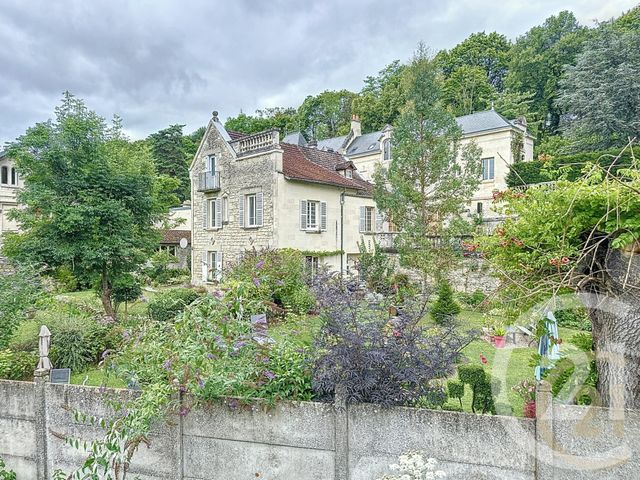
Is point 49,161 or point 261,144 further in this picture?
point 261,144

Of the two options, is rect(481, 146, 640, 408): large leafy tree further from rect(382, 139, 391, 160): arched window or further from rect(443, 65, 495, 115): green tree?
rect(443, 65, 495, 115): green tree

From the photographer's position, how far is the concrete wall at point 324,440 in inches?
129

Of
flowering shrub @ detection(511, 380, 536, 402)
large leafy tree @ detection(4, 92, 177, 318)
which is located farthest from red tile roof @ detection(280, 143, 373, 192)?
flowering shrub @ detection(511, 380, 536, 402)

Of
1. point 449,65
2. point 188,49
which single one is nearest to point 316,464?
point 188,49

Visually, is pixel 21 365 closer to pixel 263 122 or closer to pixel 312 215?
pixel 312 215

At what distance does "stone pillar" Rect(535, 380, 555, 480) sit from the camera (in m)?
3.29

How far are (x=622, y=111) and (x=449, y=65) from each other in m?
27.5

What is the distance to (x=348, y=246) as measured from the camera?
20.7 metres

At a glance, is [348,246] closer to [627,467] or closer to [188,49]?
[188,49]

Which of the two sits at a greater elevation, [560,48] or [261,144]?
[560,48]

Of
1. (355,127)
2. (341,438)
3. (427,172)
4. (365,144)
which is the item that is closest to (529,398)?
(341,438)

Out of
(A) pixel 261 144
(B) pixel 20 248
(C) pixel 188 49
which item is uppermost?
(C) pixel 188 49

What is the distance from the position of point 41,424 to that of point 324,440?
332 centimetres

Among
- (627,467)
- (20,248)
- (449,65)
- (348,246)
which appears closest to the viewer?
(627,467)
